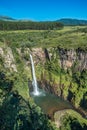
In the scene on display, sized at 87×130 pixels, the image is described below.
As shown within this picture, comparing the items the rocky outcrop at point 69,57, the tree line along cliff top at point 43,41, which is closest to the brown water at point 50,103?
the rocky outcrop at point 69,57

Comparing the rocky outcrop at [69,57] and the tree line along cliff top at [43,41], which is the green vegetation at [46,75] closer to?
the tree line along cliff top at [43,41]

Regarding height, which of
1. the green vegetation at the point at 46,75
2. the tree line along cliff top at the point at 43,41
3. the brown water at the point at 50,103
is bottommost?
the brown water at the point at 50,103

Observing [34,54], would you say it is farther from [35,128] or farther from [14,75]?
[35,128]

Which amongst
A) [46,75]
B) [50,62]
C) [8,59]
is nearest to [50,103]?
[46,75]

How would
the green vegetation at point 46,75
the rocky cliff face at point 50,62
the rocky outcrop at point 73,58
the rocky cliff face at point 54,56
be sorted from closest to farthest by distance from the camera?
the green vegetation at point 46,75 < the rocky cliff face at point 50,62 < the rocky cliff face at point 54,56 < the rocky outcrop at point 73,58

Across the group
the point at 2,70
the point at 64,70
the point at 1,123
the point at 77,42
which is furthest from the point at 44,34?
the point at 1,123

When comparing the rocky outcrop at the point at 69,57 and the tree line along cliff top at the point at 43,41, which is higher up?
the tree line along cliff top at the point at 43,41

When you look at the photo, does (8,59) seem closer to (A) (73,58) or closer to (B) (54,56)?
(B) (54,56)

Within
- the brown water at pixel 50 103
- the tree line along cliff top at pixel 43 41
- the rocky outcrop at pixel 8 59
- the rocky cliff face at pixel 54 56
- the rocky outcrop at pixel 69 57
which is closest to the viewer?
the brown water at pixel 50 103

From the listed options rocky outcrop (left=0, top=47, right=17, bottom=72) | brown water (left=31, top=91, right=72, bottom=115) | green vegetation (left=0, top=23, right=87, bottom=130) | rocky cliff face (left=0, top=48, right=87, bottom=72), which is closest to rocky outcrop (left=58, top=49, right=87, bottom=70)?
rocky cliff face (left=0, top=48, right=87, bottom=72)
